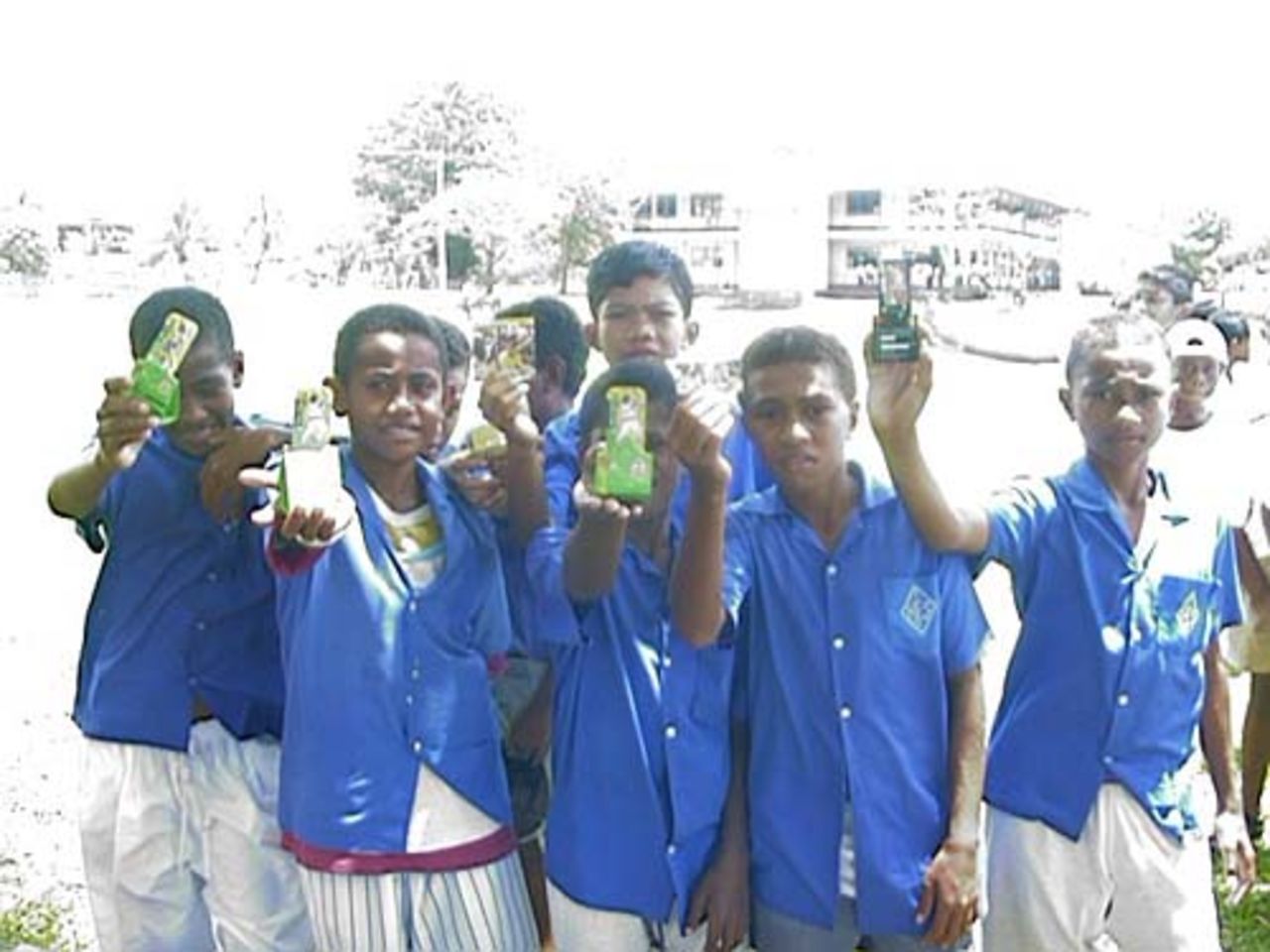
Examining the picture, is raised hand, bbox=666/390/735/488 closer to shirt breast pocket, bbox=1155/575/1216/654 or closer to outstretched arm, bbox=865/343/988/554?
outstretched arm, bbox=865/343/988/554

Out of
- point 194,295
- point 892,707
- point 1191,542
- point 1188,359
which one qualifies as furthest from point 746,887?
point 1188,359

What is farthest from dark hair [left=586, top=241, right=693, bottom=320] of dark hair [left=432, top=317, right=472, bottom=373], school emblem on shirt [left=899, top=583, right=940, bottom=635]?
school emblem on shirt [left=899, top=583, right=940, bottom=635]

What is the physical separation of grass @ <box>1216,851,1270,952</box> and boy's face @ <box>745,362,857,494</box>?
1955 millimetres

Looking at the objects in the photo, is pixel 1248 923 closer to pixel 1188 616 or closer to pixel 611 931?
pixel 1188 616

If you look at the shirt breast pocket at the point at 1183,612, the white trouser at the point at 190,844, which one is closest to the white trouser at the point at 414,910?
the white trouser at the point at 190,844

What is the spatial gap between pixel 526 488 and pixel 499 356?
0.26 m

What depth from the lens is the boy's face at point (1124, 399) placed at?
2479 mm

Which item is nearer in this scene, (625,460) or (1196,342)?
(625,460)

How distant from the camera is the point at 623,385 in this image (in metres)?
2.32

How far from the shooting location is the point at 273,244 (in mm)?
5082

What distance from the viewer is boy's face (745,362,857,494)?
231 centimetres

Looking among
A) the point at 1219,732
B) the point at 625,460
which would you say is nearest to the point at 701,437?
the point at 625,460

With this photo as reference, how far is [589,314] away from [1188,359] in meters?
1.53

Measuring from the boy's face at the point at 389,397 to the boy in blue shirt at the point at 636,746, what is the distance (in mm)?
300
